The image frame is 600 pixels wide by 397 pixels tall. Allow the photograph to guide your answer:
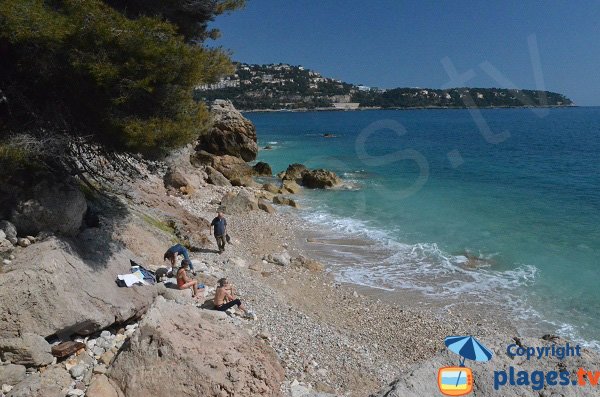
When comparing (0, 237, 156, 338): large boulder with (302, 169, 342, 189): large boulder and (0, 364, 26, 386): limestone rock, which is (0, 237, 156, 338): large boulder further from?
(302, 169, 342, 189): large boulder

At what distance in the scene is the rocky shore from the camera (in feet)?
19.8

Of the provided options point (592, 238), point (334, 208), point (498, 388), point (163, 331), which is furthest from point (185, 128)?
point (592, 238)

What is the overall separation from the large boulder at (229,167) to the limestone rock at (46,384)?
71.1 ft

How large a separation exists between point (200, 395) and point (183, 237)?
8.24 metres

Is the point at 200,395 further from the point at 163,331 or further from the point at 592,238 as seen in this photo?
the point at 592,238

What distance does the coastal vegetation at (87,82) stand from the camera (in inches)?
299

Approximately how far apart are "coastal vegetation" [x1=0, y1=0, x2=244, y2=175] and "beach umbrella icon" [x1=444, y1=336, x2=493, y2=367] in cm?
623

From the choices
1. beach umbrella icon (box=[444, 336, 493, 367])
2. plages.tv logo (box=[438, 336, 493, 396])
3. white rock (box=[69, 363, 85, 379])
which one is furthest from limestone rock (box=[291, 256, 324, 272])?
plages.tv logo (box=[438, 336, 493, 396])

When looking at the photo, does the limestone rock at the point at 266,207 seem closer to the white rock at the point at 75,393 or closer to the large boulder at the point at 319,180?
the large boulder at the point at 319,180

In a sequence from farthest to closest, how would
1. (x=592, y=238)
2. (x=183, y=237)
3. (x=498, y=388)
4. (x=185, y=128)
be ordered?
(x=592, y=238) → (x=183, y=237) → (x=185, y=128) → (x=498, y=388)

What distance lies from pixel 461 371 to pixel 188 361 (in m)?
3.71

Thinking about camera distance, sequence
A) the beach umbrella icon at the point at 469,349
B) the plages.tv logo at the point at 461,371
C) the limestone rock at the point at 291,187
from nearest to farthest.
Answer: the plages.tv logo at the point at 461,371
the beach umbrella icon at the point at 469,349
the limestone rock at the point at 291,187

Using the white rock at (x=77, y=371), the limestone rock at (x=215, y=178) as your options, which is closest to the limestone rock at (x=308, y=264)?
the white rock at (x=77, y=371)

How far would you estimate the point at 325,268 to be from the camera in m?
15.2
